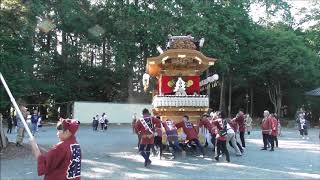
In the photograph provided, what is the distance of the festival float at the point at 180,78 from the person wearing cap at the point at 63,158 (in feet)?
36.3

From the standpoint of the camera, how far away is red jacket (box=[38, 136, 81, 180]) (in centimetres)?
539

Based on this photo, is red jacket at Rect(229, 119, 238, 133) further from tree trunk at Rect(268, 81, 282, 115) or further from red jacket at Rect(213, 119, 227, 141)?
tree trunk at Rect(268, 81, 282, 115)

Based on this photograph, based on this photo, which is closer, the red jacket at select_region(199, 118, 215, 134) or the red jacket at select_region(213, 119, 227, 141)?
the red jacket at select_region(213, 119, 227, 141)

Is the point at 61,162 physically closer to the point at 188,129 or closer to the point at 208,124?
the point at 188,129

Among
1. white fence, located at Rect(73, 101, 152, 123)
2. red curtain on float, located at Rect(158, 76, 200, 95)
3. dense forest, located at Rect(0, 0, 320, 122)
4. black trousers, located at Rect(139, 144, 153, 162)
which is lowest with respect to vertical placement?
black trousers, located at Rect(139, 144, 153, 162)

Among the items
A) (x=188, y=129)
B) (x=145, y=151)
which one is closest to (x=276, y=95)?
(x=188, y=129)

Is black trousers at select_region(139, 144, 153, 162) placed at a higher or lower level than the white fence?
lower

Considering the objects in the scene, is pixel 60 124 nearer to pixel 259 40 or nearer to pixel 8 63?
pixel 8 63

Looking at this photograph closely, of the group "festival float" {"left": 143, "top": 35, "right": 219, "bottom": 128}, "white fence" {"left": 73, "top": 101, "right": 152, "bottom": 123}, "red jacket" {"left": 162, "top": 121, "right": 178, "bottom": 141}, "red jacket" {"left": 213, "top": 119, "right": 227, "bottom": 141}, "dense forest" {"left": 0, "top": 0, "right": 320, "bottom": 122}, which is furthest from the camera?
"dense forest" {"left": 0, "top": 0, "right": 320, "bottom": 122}

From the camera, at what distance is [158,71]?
1852cm

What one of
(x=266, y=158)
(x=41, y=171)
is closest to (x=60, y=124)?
(x=41, y=171)

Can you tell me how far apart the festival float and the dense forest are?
21764mm

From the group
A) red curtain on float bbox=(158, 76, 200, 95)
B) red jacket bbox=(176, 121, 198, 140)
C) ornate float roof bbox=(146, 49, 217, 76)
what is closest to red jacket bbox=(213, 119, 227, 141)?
red jacket bbox=(176, 121, 198, 140)

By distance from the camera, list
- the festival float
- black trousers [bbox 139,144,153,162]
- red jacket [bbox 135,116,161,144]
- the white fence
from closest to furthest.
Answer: black trousers [bbox 139,144,153,162] → red jacket [bbox 135,116,161,144] → the festival float → the white fence
